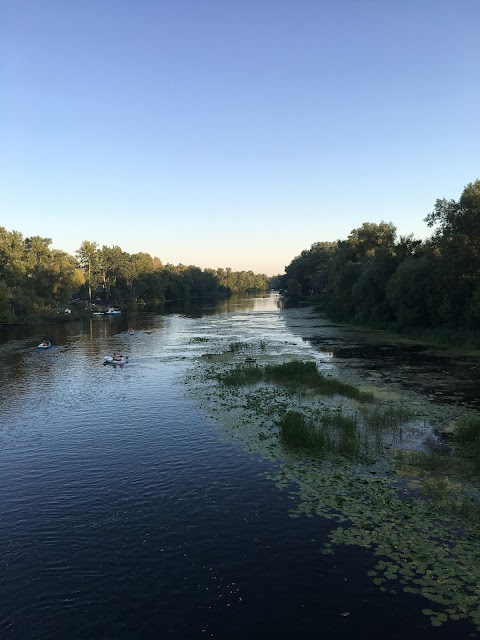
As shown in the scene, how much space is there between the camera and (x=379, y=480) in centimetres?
1867

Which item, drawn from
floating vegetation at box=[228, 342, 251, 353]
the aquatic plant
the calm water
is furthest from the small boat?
the aquatic plant

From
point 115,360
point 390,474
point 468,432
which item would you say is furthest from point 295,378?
point 115,360

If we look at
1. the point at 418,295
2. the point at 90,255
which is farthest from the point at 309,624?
the point at 90,255

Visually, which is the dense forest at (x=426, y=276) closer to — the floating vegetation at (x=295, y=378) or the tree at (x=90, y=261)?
the floating vegetation at (x=295, y=378)

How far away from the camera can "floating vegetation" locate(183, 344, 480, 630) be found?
1275 cm

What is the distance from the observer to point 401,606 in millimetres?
11641

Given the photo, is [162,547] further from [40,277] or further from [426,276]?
[40,277]

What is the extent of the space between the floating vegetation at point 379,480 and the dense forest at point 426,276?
101 ft

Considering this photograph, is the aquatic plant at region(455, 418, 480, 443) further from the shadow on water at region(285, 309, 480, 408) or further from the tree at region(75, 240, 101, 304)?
the tree at region(75, 240, 101, 304)

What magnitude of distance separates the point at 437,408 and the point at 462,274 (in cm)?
3205

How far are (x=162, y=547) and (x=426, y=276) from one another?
192ft

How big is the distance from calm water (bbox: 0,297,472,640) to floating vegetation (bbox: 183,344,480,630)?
662 mm

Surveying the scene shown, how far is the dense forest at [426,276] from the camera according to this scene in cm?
5328

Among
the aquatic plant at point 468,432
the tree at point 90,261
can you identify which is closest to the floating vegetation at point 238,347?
the aquatic plant at point 468,432
